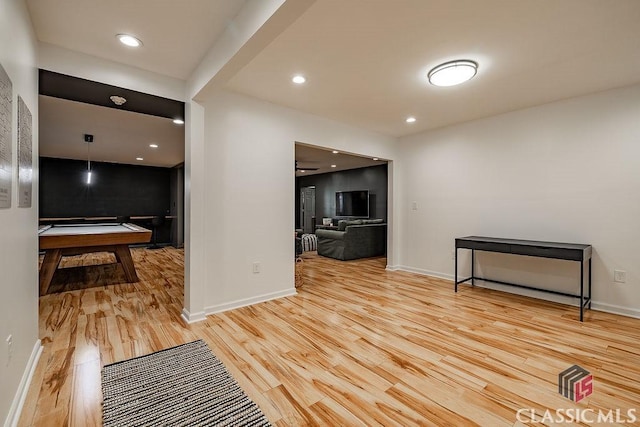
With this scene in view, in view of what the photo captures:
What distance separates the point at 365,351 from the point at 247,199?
2.05 metres

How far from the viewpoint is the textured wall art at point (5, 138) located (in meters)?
1.32

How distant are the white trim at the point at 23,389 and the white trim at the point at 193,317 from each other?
104 centimetres

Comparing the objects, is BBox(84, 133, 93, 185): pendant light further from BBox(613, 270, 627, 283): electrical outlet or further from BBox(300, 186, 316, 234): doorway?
BBox(613, 270, 627, 283): electrical outlet

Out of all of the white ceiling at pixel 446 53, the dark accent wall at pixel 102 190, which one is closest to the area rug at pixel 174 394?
the white ceiling at pixel 446 53

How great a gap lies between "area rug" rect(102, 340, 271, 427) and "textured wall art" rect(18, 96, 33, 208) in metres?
1.25

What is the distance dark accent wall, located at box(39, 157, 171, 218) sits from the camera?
24.3 feet

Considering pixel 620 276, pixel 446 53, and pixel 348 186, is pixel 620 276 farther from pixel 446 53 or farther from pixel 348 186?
pixel 348 186

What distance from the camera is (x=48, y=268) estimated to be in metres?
3.67

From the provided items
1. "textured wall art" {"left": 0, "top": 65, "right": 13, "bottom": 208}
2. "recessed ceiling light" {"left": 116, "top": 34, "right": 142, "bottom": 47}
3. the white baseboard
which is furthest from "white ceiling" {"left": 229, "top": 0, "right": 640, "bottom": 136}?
the white baseboard

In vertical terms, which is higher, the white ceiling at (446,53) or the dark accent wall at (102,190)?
the white ceiling at (446,53)

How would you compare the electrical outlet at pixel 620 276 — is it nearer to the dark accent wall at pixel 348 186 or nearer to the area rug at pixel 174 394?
the area rug at pixel 174 394

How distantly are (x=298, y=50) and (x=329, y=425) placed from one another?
8.62 feet

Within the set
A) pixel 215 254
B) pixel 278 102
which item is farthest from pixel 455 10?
pixel 215 254

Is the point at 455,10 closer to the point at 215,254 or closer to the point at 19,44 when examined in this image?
the point at 19,44
